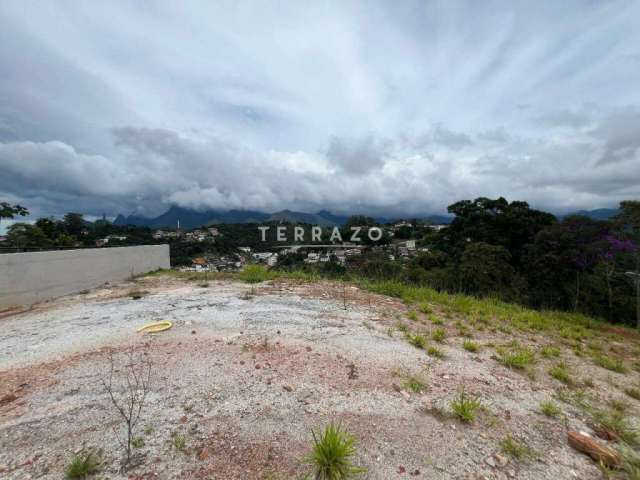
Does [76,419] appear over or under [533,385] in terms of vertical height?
over

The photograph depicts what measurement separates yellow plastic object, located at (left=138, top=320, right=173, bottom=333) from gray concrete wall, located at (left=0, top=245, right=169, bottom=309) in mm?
4328

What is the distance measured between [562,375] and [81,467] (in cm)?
431

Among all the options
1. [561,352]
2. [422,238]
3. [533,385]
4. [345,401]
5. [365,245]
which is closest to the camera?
[345,401]

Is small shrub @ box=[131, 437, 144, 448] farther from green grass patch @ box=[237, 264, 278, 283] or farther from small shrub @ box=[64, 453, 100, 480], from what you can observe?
green grass patch @ box=[237, 264, 278, 283]

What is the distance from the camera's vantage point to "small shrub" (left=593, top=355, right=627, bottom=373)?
3.36 metres

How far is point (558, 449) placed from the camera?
72.9 inches

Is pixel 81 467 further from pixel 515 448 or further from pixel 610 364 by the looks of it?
pixel 610 364

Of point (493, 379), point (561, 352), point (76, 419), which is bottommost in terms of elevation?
point (561, 352)

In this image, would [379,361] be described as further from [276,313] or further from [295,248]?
[295,248]

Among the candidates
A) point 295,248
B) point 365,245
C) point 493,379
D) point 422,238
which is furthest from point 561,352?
point 422,238

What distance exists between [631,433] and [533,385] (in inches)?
26.9

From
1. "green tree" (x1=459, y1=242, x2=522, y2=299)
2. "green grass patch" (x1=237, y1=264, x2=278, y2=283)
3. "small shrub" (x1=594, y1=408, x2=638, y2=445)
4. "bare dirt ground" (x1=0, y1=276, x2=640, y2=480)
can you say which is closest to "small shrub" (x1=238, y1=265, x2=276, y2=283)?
"green grass patch" (x1=237, y1=264, x2=278, y2=283)

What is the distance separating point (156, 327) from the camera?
3.78m

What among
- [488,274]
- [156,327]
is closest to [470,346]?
→ [156,327]
